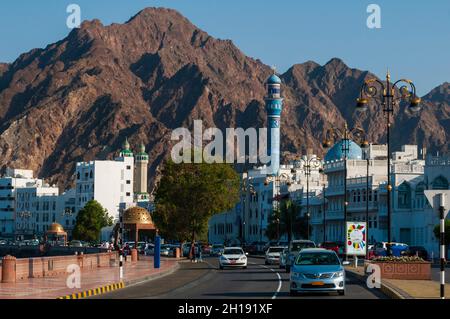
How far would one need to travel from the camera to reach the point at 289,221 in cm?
13075

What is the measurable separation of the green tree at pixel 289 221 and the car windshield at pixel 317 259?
9340 cm

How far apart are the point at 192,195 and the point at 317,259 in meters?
64.6

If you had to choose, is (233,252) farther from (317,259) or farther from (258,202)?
(258,202)

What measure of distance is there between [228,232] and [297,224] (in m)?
40.9

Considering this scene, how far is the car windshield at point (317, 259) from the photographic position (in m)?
35.4

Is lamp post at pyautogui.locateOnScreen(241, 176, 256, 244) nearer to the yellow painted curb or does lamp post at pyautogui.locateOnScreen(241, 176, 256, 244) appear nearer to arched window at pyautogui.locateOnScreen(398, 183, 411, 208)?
arched window at pyautogui.locateOnScreen(398, 183, 411, 208)

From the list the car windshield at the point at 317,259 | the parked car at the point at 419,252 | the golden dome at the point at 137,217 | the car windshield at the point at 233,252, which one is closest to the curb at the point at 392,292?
the car windshield at the point at 317,259

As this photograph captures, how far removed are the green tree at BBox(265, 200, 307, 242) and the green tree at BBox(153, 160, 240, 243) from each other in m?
29.5

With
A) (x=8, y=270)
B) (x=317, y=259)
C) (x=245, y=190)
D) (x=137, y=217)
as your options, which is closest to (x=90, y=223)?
(x=245, y=190)

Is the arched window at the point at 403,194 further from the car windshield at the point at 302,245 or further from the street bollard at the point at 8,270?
the street bollard at the point at 8,270

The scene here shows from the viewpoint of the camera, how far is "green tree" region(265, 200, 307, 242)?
429ft

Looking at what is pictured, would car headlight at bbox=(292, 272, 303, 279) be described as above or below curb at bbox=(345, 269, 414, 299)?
above

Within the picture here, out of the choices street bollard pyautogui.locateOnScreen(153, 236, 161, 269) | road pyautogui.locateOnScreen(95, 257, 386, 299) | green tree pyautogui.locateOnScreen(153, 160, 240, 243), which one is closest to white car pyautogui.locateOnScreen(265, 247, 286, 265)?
street bollard pyautogui.locateOnScreen(153, 236, 161, 269)
